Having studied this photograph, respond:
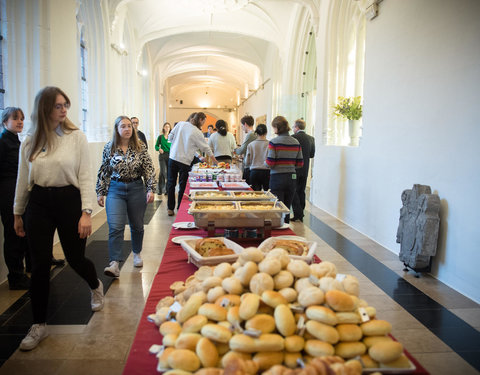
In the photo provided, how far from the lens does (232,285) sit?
141cm

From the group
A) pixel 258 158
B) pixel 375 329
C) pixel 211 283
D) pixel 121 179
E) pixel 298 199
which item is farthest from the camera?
pixel 298 199

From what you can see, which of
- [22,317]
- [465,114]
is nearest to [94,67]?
[22,317]

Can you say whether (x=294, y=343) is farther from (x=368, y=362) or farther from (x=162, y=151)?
(x=162, y=151)

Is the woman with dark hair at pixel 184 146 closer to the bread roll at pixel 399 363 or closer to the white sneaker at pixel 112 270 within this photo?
the white sneaker at pixel 112 270

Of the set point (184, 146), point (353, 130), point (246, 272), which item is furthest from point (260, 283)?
point (353, 130)

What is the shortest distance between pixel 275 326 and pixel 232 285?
22 cm

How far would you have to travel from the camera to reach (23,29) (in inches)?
189

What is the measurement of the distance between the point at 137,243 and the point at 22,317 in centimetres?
140

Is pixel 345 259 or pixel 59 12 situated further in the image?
pixel 59 12

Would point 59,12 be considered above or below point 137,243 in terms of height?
above

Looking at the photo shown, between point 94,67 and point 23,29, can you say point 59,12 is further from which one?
point 94,67

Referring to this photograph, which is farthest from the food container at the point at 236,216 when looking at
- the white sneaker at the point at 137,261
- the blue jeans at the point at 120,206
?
the white sneaker at the point at 137,261

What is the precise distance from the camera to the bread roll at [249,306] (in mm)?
1256

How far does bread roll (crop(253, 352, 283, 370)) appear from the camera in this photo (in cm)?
115
